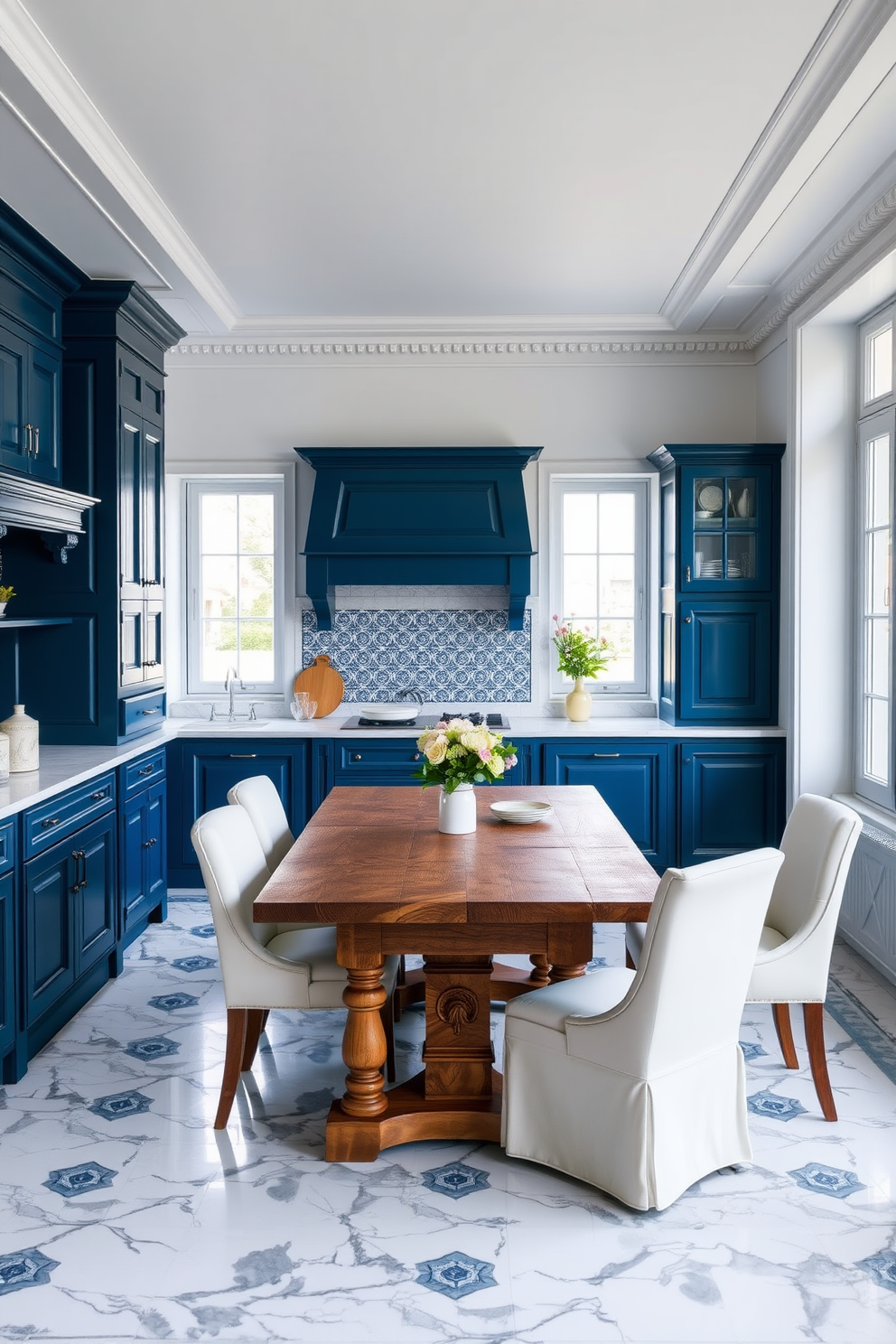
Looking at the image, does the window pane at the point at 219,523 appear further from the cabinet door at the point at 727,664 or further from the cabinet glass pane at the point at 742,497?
the cabinet glass pane at the point at 742,497

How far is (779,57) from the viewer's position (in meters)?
2.90

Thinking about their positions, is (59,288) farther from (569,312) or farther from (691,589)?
(691,589)

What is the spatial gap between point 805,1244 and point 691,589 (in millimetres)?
3454

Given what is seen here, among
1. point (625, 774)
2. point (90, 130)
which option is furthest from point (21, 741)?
point (625, 774)

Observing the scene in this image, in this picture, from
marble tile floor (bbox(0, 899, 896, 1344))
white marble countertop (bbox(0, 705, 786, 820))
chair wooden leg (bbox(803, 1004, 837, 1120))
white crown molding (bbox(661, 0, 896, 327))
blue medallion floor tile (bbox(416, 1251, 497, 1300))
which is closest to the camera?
marble tile floor (bbox(0, 899, 896, 1344))

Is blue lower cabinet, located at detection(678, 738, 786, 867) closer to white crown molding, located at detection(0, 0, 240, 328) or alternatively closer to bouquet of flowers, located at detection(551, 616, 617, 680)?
bouquet of flowers, located at detection(551, 616, 617, 680)

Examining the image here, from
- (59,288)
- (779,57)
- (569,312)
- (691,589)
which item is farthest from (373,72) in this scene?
(691,589)

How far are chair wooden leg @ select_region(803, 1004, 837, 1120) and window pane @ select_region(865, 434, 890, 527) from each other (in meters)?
2.33

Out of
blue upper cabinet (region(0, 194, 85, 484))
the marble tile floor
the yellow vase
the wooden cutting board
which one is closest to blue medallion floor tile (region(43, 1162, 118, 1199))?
the marble tile floor

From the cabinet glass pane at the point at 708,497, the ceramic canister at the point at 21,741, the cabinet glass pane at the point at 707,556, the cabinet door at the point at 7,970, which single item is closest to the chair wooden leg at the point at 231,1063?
the cabinet door at the point at 7,970

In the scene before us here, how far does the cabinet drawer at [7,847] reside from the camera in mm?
3104

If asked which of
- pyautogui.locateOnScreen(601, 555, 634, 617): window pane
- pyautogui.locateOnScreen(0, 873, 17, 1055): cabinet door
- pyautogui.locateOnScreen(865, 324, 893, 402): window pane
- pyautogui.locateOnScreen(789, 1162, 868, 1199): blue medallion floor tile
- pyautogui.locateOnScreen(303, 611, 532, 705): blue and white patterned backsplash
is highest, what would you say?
pyautogui.locateOnScreen(865, 324, 893, 402): window pane

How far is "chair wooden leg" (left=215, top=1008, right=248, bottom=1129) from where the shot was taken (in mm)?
2881

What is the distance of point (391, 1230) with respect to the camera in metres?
2.40
